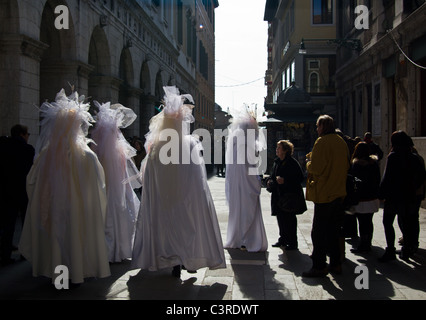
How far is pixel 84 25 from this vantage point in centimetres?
1377

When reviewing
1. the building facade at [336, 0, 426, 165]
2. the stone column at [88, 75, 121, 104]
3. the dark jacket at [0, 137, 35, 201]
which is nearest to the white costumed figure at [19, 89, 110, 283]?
the dark jacket at [0, 137, 35, 201]

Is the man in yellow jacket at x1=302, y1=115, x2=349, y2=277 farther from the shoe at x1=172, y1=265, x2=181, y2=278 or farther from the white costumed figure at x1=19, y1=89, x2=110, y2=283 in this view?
the white costumed figure at x1=19, y1=89, x2=110, y2=283

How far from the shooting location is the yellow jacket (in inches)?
206

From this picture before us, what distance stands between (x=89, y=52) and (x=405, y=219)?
13110mm

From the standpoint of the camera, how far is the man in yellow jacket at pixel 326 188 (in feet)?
17.2

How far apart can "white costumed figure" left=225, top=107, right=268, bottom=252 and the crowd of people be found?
0.05 feet

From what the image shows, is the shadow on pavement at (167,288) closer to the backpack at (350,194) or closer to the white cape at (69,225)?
the white cape at (69,225)

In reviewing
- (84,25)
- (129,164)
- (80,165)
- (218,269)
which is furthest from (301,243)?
(84,25)

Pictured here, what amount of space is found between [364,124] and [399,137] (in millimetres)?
12033

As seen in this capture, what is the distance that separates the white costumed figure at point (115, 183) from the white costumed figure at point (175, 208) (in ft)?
2.84

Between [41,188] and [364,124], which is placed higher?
[364,124]

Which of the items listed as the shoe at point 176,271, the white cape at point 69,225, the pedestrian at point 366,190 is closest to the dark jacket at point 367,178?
the pedestrian at point 366,190

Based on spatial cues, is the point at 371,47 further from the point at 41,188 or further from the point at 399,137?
the point at 41,188
